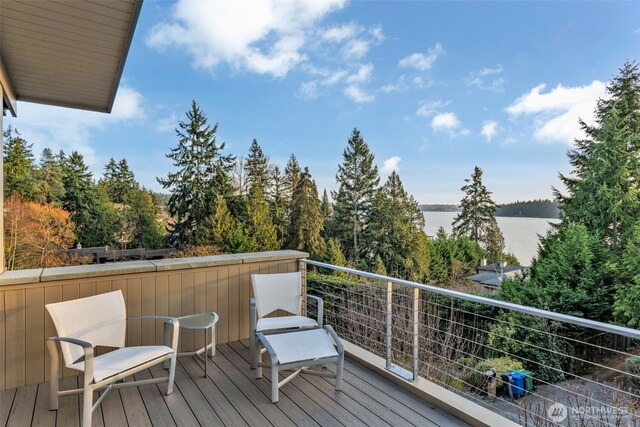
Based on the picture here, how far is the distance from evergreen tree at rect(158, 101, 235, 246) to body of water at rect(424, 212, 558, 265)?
1539 centimetres

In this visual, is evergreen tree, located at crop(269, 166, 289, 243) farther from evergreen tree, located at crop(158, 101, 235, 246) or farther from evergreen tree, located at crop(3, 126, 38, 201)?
evergreen tree, located at crop(3, 126, 38, 201)

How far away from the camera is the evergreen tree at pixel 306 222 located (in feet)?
73.7

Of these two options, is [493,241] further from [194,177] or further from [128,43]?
[128,43]

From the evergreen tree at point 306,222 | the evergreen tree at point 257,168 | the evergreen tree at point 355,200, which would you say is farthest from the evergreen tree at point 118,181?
the evergreen tree at point 355,200

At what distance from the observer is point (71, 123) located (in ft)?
63.7

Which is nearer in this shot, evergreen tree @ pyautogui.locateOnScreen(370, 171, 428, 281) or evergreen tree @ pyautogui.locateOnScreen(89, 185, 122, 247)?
evergreen tree @ pyautogui.locateOnScreen(89, 185, 122, 247)

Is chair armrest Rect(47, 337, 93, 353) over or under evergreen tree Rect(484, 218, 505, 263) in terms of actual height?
over

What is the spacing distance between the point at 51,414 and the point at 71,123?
21928 mm

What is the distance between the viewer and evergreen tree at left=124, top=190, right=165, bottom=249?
2145 cm

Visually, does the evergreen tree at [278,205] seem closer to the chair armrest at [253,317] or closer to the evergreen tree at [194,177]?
the evergreen tree at [194,177]

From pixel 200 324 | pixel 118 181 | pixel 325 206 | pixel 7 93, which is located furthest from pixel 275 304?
pixel 118 181

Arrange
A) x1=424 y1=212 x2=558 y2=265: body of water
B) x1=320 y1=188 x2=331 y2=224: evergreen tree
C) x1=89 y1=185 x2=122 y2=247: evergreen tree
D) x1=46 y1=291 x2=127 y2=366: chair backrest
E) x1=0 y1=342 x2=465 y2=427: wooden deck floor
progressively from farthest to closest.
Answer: x1=320 y1=188 x2=331 y2=224: evergreen tree < x1=89 y1=185 x2=122 y2=247: evergreen tree < x1=424 y1=212 x2=558 y2=265: body of water < x1=46 y1=291 x2=127 y2=366: chair backrest < x1=0 y1=342 x2=465 y2=427: wooden deck floor

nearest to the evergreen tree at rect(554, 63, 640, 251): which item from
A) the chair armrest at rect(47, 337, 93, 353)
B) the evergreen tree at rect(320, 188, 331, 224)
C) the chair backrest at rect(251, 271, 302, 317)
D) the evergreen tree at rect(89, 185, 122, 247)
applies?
the evergreen tree at rect(320, 188, 331, 224)

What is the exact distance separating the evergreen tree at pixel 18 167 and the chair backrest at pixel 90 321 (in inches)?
696
